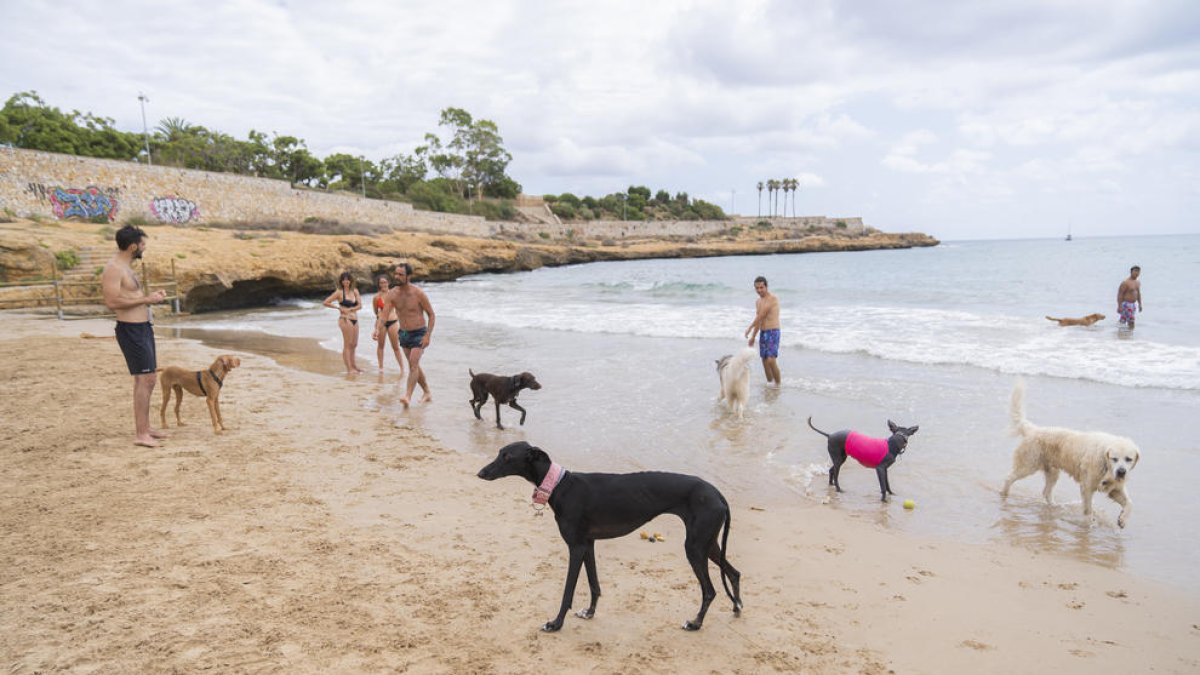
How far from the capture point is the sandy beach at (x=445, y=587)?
330cm

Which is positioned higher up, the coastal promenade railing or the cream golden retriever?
the coastal promenade railing

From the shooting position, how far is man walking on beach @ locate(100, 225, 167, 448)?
5.98m

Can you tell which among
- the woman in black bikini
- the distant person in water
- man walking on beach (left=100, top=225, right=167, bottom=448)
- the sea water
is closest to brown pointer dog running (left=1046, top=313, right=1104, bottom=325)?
the sea water

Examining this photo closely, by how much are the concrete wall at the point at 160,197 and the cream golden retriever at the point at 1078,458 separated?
1406 inches

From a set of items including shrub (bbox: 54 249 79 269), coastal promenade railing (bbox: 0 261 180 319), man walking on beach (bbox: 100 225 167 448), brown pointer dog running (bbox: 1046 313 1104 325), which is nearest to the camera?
man walking on beach (bbox: 100 225 167 448)

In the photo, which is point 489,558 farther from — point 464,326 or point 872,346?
point 464,326

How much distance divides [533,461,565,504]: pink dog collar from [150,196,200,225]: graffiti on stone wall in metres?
38.6

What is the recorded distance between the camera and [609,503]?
350 centimetres

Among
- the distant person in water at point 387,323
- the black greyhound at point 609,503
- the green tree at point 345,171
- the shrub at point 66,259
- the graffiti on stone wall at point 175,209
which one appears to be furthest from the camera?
the green tree at point 345,171

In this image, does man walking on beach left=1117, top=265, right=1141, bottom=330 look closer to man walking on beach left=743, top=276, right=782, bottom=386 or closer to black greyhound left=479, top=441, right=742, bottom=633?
man walking on beach left=743, top=276, right=782, bottom=386

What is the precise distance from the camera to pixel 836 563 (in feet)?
15.1

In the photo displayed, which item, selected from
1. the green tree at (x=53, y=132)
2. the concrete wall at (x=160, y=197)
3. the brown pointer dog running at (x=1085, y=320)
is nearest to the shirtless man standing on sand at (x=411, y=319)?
the brown pointer dog running at (x=1085, y=320)

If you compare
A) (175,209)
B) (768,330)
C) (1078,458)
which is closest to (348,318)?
(768,330)

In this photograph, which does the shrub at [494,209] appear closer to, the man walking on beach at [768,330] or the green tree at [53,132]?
the green tree at [53,132]
